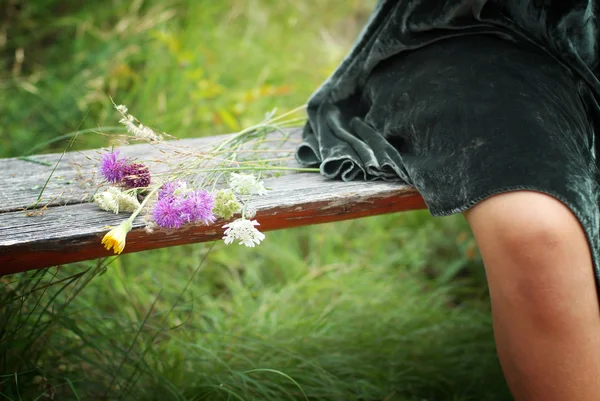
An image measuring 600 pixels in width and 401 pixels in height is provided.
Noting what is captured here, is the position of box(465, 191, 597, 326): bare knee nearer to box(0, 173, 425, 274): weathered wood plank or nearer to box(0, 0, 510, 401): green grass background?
box(0, 173, 425, 274): weathered wood plank

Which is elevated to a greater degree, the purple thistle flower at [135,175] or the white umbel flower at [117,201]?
the purple thistle flower at [135,175]

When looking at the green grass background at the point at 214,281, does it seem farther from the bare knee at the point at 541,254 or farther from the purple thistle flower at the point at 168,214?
the bare knee at the point at 541,254

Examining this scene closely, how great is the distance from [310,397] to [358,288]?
614 mm

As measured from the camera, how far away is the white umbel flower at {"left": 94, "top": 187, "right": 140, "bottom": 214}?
43.9 inches

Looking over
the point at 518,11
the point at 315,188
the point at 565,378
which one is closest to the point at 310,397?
the point at 315,188

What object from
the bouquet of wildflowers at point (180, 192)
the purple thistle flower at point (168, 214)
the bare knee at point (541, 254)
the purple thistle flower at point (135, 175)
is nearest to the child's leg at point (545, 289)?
the bare knee at point (541, 254)

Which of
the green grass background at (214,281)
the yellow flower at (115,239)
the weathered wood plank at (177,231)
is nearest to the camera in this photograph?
the yellow flower at (115,239)

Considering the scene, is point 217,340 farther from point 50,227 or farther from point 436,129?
point 436,129

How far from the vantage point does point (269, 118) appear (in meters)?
1.59

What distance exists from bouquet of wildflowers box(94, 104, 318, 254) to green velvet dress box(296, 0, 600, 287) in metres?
0.21

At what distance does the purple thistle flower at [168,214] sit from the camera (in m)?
1.04

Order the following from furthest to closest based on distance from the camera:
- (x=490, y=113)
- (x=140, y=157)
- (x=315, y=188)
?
(x=140, y=157), (x=315, y=188), (x=490, y=113)

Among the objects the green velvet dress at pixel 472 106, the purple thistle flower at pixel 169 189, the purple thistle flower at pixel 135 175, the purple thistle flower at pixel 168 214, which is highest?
the green velvet dress at pixel 472 106

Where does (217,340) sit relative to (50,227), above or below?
below
